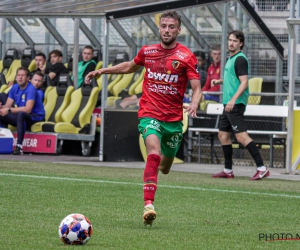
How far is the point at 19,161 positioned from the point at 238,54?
4.97 meters

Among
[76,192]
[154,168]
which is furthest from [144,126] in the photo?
[76,192]

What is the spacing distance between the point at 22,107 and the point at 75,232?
12745 millimetres

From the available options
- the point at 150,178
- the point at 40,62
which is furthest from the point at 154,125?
the point at 40,62

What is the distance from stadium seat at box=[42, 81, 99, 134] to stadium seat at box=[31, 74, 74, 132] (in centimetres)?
21

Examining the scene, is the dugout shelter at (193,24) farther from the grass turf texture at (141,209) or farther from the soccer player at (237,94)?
the grass turf texture at (141,209)

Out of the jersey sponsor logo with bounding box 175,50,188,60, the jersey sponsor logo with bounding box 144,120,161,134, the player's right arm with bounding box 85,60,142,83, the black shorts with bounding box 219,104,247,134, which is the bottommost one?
the jersey sponsor logo with bounding box 144,120,161,134

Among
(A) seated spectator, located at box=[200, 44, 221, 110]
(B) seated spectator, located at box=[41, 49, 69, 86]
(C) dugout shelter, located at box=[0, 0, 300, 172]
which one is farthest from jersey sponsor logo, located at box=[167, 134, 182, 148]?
(B) seated spectator, located at box=[41, 49, 69, 86]

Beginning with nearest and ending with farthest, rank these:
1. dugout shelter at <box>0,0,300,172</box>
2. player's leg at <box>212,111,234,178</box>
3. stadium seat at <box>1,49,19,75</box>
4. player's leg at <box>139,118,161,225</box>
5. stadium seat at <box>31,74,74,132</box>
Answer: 1. player's leg at <box>139,118,161,225</box>
2. player's leg at <box>212,111,234,178</box>
3. dugout shelter at <box>0,0,300,172</box>
4. stadium seat at <box>31,74,74,132</box>
5. stadium seat at <box>1,49,19,75</box>

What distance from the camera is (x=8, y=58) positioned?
26.0 metres

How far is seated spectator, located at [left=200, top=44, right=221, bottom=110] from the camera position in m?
18.5

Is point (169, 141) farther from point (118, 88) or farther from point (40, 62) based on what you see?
point (40, 62)

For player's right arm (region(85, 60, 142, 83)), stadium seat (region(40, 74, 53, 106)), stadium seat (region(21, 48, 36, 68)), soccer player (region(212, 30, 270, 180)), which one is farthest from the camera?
stadium seat (region(21, 48, 36, 68))

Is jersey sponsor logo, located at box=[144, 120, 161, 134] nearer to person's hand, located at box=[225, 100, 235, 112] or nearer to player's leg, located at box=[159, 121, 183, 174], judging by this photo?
player's leg, located at box=[159, 121, 183, 174]

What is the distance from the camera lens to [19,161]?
635 inches
